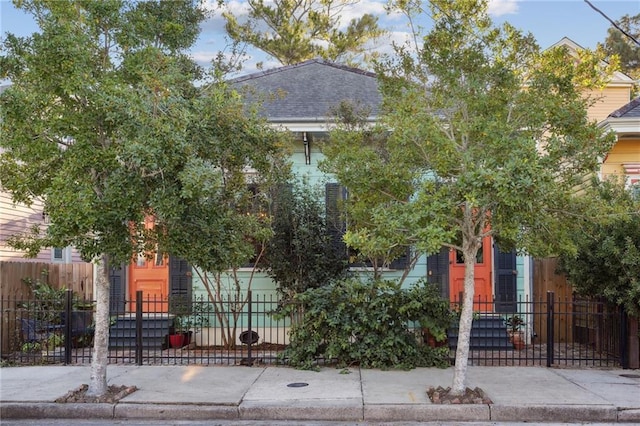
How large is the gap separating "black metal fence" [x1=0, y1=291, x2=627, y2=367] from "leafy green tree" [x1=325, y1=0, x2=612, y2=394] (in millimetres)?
2580

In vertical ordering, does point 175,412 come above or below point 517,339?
below

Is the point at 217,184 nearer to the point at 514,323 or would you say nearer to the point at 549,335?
the point at 549,335

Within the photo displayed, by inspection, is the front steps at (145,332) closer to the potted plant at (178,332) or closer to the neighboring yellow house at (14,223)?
the potted plant at (178,332)

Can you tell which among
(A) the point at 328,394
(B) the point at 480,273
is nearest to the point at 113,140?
(A) the point at 328,394

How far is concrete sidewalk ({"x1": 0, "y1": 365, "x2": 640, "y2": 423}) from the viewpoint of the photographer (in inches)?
303

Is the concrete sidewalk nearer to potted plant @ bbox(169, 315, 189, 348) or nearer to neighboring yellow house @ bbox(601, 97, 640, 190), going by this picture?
potted plant @ bbox(169, 315, 189, 348)

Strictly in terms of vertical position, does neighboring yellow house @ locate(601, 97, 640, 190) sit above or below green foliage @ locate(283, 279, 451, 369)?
above

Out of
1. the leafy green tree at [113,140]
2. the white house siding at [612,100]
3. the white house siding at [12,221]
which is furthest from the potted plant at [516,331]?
the white house siding at [12,221]

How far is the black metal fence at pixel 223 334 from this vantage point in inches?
424

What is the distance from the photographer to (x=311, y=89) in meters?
14.9

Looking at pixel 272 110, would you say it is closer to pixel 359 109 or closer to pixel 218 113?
pixel 359 109

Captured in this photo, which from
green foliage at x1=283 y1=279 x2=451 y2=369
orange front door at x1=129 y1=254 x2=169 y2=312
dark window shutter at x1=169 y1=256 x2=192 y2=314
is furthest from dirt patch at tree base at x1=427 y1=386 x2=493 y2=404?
orange front door at x1=129 y1=254 x2=169 y2=312

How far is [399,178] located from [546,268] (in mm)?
6111

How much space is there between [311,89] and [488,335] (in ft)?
22.3
